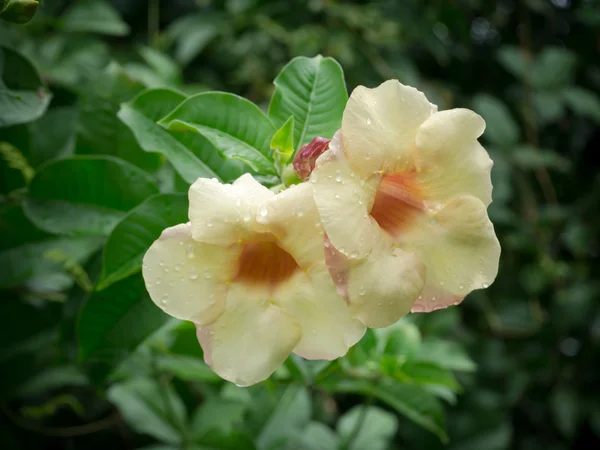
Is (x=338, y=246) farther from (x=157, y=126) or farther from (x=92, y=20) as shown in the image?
(x=92, y=20)

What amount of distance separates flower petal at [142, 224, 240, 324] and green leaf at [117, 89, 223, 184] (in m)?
0.22

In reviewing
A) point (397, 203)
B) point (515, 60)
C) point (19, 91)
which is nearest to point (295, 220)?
point (397, 203)

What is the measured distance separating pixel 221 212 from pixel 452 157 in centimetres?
27

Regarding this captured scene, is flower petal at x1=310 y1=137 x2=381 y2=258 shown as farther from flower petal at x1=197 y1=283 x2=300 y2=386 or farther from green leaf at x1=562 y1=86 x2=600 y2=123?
green leaf at x1=562 y1=86 x2=600 y2=123

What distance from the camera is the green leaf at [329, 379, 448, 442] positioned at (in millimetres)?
1056

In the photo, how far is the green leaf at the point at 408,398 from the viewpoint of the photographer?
3.46 ft

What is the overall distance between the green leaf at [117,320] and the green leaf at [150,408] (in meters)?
0.42

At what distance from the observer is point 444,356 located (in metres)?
1.29

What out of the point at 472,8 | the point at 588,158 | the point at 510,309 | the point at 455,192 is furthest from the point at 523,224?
the point at 455,192

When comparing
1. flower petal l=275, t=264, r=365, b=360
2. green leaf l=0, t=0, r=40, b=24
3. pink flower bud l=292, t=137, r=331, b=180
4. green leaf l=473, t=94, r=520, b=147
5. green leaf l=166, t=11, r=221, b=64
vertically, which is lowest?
green leaf l=473, t=94, r=520, b=147

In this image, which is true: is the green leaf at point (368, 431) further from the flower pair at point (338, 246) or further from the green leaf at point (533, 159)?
the green leaf at point (533, 159)

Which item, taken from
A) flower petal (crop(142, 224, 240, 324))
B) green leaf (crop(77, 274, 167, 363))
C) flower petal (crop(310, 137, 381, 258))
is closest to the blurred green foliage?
green leaf (crop(77, 274, 167, 363))

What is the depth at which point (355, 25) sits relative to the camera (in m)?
2.06

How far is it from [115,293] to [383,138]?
1.52 feet
